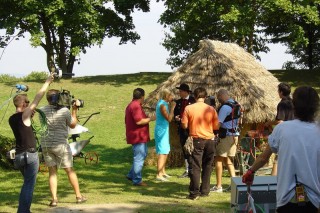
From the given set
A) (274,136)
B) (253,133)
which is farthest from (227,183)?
(274,136)

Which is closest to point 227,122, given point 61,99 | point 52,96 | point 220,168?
point 220,168

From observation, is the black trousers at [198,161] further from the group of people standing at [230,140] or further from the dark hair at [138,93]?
the dark hair at [138,93]

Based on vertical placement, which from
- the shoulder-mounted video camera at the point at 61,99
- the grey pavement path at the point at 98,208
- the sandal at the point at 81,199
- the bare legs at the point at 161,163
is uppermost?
the shoulder-mounted video camera at the point at 61,99

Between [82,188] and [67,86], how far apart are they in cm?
1960

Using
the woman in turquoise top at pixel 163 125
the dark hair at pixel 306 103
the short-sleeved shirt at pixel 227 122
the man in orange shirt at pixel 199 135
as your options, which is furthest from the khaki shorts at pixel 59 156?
the dark hair at pixel 306 103

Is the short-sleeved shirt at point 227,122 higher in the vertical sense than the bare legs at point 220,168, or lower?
higher

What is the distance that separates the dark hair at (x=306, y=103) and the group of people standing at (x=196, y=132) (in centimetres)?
445

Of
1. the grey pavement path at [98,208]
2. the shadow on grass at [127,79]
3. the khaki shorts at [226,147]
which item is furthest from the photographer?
the shadow on grass at [127,79]

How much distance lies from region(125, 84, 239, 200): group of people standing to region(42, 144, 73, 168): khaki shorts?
1.89 metres

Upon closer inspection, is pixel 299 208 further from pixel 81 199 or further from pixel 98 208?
pixel 81 199

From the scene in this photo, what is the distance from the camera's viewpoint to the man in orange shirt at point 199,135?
28.8ft

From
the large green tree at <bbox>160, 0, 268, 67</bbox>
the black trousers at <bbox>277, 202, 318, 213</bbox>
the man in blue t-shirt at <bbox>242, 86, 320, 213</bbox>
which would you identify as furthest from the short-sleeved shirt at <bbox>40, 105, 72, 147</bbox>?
the large green tree at <bbox>160, 0, 268, 67</bbox>

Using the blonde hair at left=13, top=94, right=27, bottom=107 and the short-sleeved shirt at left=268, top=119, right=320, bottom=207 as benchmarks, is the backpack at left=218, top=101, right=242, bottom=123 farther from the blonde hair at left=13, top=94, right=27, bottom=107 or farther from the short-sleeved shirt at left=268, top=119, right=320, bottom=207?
the short-sleeved shirt at left=268, top=119, right=320, bottom=207

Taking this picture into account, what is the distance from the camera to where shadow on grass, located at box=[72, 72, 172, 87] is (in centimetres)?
3035
